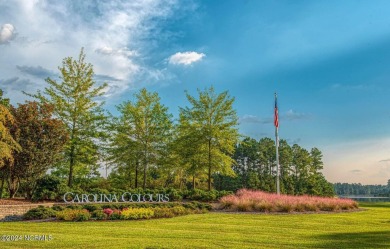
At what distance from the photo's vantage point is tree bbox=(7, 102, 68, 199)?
20703 millimetres

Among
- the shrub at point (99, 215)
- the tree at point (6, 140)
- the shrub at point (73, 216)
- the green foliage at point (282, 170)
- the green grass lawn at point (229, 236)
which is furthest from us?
the green foliage at point (282, 170)

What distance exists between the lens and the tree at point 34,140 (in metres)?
20.7

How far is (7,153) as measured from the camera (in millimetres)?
17594

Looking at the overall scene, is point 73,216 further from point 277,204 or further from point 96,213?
point 277,204

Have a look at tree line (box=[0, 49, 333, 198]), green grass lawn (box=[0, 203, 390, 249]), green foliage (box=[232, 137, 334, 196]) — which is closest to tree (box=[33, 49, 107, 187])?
tree line (box=[0, 49, 333, 198])

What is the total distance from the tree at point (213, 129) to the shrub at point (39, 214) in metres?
13.1

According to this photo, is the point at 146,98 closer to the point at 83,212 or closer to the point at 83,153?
the point at 83,153

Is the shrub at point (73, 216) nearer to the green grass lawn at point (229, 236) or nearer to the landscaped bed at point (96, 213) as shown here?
the landscaped bed at point (96, 213)

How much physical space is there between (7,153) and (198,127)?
45.8 ft

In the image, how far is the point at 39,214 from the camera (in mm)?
16250

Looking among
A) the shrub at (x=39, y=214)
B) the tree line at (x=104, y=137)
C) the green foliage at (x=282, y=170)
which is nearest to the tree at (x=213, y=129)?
the tree line at (x=104, y=137)

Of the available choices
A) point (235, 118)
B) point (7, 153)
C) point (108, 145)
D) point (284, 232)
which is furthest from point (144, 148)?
point (284, 232)

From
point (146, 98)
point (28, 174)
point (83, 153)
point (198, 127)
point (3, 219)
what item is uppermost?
point (146, 98)

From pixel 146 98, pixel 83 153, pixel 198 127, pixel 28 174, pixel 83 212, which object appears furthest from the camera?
pixel 146 98
